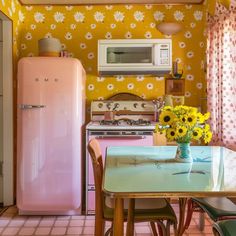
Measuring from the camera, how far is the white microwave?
3494 millimetres

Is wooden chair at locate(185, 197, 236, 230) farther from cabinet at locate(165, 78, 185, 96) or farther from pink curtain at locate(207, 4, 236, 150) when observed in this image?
cabinet at locate(165, 78, 185, 96)

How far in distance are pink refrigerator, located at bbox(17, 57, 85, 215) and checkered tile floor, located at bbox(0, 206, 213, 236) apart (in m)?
0.10

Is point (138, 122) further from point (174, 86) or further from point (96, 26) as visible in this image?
point (96, 26)

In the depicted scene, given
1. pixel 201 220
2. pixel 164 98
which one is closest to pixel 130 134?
pixel 164 98

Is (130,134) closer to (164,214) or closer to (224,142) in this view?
(224,142)

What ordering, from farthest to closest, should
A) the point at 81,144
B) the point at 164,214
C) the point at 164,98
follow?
the point at 164,98 < the point at 81,144 < the point at 164,214

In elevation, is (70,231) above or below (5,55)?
below

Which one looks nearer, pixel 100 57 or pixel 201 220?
pixel 201 220

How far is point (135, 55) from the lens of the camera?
11.7 feet

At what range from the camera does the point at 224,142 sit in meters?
3.08

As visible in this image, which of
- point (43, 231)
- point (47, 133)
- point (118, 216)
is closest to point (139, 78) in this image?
point (47, 133)

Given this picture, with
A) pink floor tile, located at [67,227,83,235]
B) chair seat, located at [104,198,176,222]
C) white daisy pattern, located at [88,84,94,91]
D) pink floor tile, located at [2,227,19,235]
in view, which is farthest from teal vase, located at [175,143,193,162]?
white daisy pattern, located at [88,84,94,91]

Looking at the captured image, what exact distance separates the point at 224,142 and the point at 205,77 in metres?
1.04

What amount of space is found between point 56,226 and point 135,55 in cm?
191
